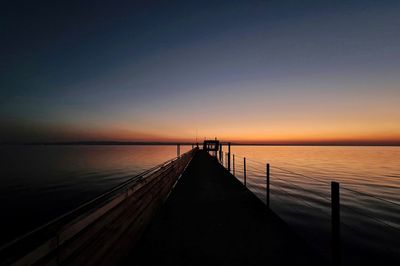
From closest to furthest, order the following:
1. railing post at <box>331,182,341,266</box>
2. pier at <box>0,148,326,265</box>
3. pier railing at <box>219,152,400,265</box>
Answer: pier at <box>0,148,326,265</box>
railing post at <box>331,182,341,266</box>
pier railing at <box>219,152,400,265</box>

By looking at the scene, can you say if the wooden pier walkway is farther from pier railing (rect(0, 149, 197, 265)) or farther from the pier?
pier railing (rect(0, 149, 197, 265))

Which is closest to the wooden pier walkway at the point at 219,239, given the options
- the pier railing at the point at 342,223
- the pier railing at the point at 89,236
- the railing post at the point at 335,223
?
the railing post at the point at 335,223

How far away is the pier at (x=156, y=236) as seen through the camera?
2469 mm

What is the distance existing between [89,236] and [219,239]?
3265mm

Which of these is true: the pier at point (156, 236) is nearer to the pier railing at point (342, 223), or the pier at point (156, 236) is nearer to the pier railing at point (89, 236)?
the pier railing at point (89, 236)

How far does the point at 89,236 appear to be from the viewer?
2951mm

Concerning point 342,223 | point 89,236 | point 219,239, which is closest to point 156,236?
point 219,239

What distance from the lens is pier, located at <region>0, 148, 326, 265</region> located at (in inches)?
97.2

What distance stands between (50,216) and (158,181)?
1068 centimetres

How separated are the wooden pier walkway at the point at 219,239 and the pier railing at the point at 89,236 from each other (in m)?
0.56

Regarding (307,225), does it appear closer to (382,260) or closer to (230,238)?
(382,260)

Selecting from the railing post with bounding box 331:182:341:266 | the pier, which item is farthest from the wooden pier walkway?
the railing post with bounding box 331:182:341:266

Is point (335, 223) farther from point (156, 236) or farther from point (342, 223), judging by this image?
point (342, 223)

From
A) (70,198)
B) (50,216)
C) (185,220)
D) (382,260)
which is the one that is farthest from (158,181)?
(70,198)
